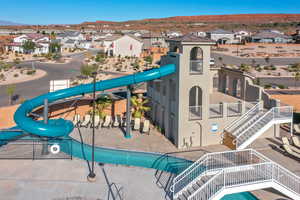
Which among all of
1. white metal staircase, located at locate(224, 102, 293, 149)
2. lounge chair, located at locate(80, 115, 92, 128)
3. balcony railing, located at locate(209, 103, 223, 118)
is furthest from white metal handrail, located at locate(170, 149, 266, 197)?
lounge chair, located at locate(80, 115, 92, 128)

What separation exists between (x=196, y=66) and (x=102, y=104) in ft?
33.5

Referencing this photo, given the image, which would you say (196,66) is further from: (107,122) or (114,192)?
(114,192)

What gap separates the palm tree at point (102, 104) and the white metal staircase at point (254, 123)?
36.4 feet

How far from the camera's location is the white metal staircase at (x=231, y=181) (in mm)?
14289

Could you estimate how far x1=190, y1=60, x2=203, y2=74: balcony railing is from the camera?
2281 cm

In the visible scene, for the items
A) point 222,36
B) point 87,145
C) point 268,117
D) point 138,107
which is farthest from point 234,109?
point 222,36

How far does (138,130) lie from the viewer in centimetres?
2658

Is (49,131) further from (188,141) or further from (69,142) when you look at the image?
(188,141)

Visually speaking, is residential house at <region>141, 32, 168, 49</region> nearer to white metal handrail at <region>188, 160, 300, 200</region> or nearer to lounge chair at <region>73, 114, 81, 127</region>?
lounge chair at <region>73, 114, 81, 127</region>

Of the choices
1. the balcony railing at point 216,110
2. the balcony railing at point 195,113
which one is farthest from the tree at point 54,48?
the balcony railing at point 216,110

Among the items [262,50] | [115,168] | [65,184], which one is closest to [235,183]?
[115,168]

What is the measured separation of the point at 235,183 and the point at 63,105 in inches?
782

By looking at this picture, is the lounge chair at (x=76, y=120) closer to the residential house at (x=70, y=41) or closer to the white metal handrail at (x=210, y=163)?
the white metal handrail at (x=210, y=163)

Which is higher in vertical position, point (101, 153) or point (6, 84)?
point (6, 84)
